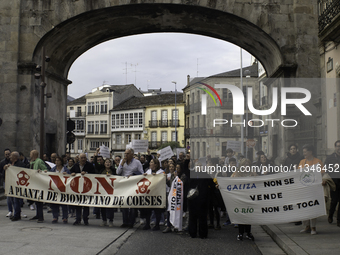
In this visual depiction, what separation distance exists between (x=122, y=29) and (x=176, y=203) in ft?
34.7

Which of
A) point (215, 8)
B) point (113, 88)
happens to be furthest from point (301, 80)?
point (113, 88)

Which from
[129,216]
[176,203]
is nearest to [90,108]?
[129,216]

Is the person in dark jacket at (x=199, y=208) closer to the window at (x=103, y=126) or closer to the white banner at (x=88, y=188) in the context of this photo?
the white banner at (x=88, y=188)

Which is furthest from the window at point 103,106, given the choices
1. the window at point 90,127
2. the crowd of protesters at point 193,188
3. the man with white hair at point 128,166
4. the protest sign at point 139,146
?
the man with white hair at point 128,166

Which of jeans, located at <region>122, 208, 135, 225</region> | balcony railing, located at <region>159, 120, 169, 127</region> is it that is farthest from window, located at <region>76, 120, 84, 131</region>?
jeans, located at <region>122, 208, 135, 225</region>

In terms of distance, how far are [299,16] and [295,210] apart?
989cm

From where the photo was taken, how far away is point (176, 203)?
31.6ft

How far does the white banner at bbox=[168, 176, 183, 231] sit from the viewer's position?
374 inches

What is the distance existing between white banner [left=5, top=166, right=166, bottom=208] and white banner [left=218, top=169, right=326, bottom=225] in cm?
200

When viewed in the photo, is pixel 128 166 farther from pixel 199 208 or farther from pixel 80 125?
Answer: pixel 80 125

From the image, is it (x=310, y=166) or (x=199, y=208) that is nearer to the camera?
(x=310, y=166)

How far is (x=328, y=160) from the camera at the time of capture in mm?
9133

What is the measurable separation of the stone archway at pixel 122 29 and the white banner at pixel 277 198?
826cm

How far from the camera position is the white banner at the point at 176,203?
951cm
